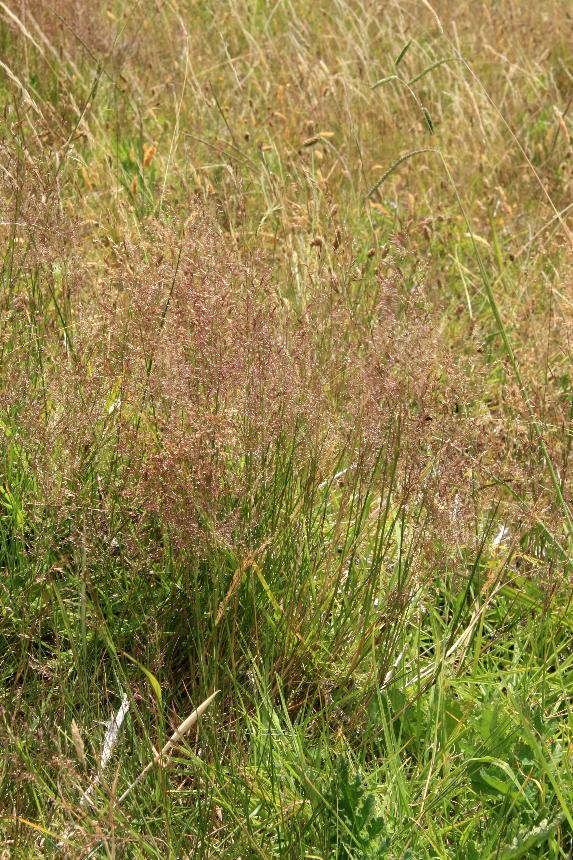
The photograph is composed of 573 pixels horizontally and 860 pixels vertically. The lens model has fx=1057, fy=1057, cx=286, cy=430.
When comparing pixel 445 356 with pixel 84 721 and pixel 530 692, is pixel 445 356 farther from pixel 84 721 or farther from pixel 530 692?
pixel 84 721

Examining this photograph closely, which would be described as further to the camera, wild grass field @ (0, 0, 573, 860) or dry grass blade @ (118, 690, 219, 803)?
wild grass field @ (0, 0, 573, 860)

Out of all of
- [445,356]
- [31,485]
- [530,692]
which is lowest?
[530,692]

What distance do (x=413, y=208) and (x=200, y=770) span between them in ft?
6.95

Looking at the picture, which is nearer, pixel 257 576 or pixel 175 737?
pixel 175 737

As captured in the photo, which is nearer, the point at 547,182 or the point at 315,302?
the point at 315,302

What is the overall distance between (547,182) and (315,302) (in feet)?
6.04

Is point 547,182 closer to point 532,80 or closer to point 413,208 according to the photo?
point 413,208

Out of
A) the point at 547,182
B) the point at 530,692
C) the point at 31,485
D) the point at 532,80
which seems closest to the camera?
the point at 530,692

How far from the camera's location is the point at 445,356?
1.82m

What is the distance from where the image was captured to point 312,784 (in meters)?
1.47

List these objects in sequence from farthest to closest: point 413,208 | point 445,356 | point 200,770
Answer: point 413,208 < point 445,356 < point 200,770

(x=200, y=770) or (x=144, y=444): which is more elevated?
(x=144, y=444)

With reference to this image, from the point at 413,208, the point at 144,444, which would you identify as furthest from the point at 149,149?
the point at 144,444

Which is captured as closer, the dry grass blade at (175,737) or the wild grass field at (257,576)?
the dry grass blade at (175,737)
